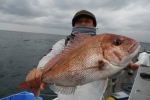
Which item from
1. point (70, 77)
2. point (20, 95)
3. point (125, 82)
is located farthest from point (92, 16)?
point (125, 82)

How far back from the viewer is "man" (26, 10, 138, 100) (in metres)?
2.11

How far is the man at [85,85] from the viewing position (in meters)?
2.11

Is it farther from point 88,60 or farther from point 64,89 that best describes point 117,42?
point 64,89

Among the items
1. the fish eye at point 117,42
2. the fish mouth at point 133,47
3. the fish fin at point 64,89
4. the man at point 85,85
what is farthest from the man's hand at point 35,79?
the fish mouth at point 133,47

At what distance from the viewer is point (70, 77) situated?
1.97 metres

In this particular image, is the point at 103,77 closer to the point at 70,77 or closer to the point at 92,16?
the point at 70,77

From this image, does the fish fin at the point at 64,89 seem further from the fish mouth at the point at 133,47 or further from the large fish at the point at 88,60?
the fish mouth at the point at 133,47

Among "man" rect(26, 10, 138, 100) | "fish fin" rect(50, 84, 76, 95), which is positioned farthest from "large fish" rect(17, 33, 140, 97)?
"man" rect(26, 10, 138, 100)

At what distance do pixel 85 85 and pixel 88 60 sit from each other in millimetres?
1156

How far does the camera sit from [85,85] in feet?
9.53

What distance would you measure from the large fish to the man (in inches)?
4.5

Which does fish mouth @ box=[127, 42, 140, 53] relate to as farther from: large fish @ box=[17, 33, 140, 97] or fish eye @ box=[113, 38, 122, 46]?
fish eye @ box=[113, 38, 122, 46]

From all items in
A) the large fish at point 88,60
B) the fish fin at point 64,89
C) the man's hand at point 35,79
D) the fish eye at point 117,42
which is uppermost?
A: the fish eye at point 117,42

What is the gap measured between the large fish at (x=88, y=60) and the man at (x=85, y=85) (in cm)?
11
